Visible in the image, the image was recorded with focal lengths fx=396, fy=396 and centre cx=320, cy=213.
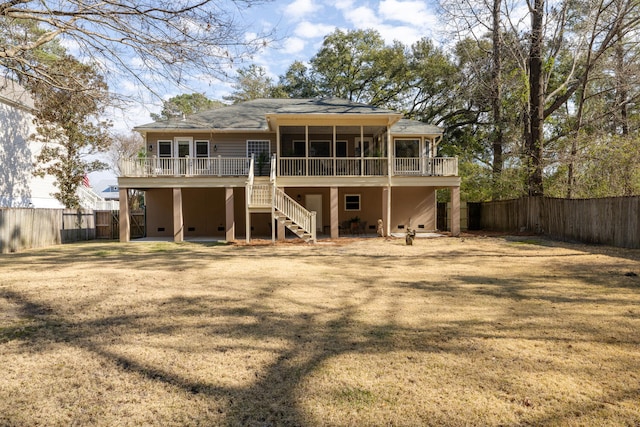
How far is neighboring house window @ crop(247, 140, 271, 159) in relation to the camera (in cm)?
2000

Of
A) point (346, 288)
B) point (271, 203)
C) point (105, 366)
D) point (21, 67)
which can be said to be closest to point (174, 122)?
point (271, 203)

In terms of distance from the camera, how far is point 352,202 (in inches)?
830

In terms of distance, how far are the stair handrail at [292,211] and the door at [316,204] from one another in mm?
5021

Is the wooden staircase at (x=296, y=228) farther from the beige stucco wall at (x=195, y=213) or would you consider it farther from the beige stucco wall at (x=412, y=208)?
the beige stucco wall at (x=412, y=208)

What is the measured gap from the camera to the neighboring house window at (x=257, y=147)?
2000cm

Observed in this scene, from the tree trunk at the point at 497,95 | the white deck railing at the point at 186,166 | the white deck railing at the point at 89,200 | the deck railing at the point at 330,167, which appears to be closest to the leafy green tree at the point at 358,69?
the tree trunk at the point at 497,95

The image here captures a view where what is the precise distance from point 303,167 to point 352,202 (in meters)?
3.70

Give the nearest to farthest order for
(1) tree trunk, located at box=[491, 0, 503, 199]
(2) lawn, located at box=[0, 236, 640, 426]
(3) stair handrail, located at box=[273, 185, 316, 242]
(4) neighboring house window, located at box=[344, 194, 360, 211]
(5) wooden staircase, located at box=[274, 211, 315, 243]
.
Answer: (2) lawn, located at box=[0, 236, 640, 426]
(5) wooden staircase, located at box=[274, 211, 315, 243]
(3) stair handrail, located at box=[273, 185, 316, 242]
(1) tree trunk, located at box=[491, 0, 503, 199]
(4) neighboring house window, located at box=[344, 194, 360, 211]

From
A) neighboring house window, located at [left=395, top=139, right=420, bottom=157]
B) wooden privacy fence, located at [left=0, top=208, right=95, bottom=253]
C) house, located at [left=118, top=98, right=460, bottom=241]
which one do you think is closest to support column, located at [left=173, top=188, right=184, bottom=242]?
house, located at [left=118, top=98, right=460, bottom=241]

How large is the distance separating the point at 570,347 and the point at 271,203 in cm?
Answer: 1248

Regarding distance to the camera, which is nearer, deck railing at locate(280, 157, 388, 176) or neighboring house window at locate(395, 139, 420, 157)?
deck railing at locate(280, 157, 388, 176)

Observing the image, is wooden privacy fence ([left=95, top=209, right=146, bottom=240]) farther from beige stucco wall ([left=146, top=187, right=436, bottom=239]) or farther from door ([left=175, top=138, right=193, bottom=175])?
door ([left=175, top=138, right=193, bottom=175])

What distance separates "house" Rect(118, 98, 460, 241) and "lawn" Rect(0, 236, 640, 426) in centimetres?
867

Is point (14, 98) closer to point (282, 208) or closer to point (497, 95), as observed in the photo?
point (282, 208)
